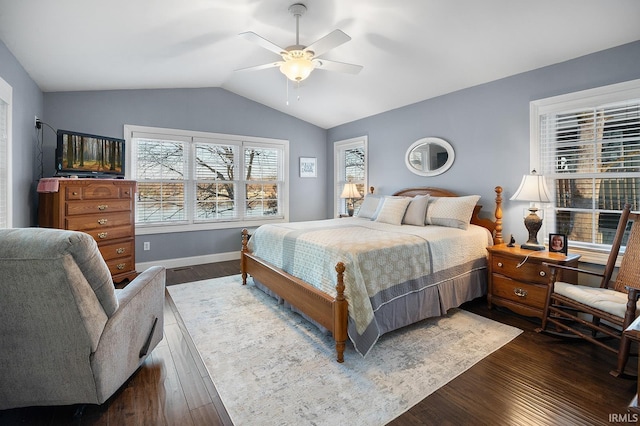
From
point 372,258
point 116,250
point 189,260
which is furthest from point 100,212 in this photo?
point 372,258

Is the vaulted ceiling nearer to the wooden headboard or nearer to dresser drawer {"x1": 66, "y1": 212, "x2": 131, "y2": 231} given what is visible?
the wooden headboard

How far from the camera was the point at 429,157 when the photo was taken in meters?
4.54

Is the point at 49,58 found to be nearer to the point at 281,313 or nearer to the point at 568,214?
the point at 281,313

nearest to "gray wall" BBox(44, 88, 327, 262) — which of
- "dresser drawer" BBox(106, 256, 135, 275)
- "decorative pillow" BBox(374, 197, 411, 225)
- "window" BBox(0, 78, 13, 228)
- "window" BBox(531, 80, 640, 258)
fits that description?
"dresser drawer" BBox(106, 256, 135, 275)

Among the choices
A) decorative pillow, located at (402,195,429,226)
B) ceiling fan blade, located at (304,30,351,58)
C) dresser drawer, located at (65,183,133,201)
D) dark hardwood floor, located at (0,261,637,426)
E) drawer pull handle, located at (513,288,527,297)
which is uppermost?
ceiling fan blade, located at (304,30,351,58)

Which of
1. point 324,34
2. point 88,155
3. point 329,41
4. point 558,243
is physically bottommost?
point 558,243

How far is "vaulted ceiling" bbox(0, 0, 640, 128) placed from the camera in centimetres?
255

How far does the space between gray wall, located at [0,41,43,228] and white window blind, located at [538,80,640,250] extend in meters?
5.26

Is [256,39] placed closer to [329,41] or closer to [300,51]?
[300,51]

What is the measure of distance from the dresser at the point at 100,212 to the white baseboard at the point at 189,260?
27.3 inches

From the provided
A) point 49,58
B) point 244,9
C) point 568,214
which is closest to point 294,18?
point 244,9

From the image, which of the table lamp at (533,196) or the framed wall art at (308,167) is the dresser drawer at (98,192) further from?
the table lamp at (533,196)

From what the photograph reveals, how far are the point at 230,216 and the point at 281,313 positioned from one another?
283 centimetres

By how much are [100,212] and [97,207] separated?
0.07 metres
